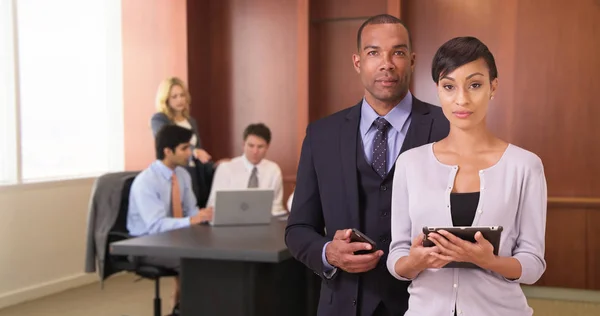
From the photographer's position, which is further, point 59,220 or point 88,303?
point 59,220

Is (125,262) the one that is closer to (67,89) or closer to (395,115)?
(67,89)

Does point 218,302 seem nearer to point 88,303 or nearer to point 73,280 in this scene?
point 88,303

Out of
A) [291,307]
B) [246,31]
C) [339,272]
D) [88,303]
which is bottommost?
[88,303]

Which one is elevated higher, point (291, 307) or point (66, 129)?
point (66, 129)

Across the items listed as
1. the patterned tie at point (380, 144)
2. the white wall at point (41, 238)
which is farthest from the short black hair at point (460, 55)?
the white wall at point (41, 238)

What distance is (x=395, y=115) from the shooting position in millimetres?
1770

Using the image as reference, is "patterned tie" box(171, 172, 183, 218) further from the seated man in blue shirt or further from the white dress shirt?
the white dress shirt

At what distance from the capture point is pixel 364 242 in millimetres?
1591

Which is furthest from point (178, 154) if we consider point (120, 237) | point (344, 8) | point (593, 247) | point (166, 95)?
point (593, 247)

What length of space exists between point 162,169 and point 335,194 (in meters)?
3.02

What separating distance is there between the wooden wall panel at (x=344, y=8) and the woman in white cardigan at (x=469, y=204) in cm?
514

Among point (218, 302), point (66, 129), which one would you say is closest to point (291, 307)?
point (218, 302)

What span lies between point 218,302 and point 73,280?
3.01 m

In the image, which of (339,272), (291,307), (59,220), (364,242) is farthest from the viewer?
(59,220)
